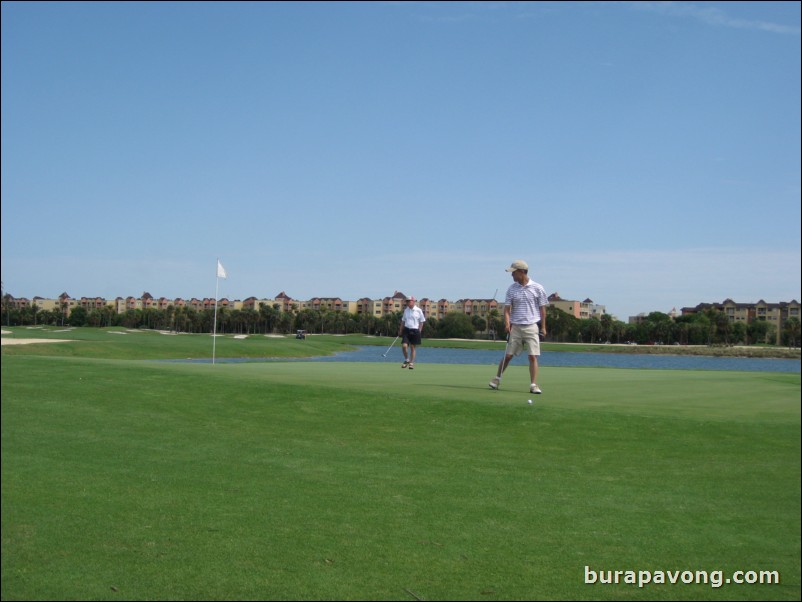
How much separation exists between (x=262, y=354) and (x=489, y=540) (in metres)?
58.7

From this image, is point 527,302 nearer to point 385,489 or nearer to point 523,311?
point 523,311

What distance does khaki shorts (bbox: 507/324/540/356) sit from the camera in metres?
12.1

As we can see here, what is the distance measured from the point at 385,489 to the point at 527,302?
19.3 feet

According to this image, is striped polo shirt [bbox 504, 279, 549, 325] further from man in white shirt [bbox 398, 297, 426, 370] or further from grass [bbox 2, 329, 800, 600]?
man in white shirt [bbox 398, 297, 426, 370]

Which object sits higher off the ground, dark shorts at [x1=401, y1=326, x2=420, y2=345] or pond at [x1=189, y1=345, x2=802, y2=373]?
dark shorts at [x1=401, y1=326, x2=420, y2=345]

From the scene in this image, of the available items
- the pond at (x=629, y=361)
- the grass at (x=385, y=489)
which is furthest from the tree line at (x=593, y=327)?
the grass at (x=385, y=489)

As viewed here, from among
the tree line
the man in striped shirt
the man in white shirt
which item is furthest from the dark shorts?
the man in striped shirt

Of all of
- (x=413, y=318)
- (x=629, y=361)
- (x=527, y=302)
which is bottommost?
(x=629, y=361)

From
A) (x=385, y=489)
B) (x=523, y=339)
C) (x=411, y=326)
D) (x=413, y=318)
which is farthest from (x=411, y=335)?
(x=385, y=489)

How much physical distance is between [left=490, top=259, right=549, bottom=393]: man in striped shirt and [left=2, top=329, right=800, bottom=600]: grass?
2.90 feet

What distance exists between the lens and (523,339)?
12328 mm

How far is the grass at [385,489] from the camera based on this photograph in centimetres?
535

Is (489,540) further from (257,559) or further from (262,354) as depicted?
(262,354)

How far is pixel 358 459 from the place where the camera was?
8.55m
